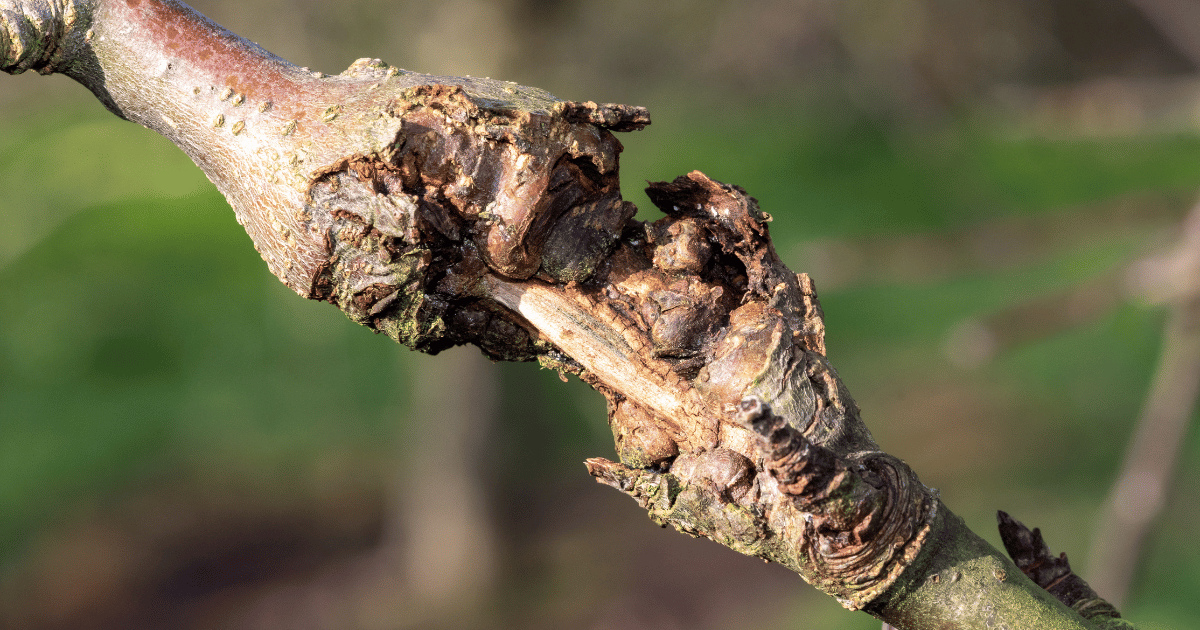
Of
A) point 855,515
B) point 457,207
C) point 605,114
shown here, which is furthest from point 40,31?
point 855,515

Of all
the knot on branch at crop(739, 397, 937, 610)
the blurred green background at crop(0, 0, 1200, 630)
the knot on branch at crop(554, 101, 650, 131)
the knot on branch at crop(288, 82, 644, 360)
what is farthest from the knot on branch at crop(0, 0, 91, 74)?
the blurred green background at crop(0, 0, 1200, 630)

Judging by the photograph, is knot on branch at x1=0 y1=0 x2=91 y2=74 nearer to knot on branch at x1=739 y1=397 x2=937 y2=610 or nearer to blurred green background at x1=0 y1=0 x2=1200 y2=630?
knot on branch at x1=739 y1=397 x2=937 y2=610

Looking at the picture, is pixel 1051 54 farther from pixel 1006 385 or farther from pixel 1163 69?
pixel 1006 385

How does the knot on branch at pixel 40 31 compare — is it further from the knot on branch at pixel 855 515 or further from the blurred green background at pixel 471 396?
the blurred green background at pixel 471 396

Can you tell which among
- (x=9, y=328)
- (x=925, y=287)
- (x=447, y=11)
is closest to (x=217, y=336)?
(x=9, y=328)

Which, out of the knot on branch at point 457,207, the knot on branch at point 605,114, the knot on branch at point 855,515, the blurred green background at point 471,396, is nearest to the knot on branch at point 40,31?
the knot on branch at point 457,207

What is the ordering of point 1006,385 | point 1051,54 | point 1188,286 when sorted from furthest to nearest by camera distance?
point 1051,54, point 1006,385, point 1188,286
